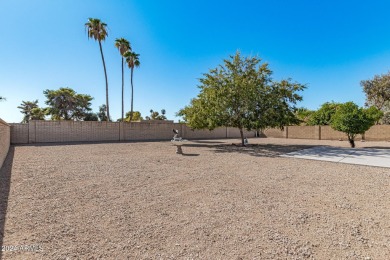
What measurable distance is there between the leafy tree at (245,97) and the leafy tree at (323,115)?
1592cm

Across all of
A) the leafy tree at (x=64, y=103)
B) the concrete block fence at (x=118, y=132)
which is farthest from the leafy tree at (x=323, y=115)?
the leafy tree at (x=64, y=103)

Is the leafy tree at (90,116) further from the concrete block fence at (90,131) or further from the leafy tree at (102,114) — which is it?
the concrete block fence at (90,131)

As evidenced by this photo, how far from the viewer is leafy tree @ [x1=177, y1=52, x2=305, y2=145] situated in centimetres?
1298

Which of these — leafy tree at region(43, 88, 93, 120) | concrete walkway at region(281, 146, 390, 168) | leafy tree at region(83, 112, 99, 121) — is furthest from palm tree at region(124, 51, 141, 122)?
concrete walkway at region(281, 146, 390, 168)

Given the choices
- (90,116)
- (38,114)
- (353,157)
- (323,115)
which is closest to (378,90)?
(323,115)

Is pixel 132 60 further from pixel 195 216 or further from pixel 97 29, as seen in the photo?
pixel 195 216

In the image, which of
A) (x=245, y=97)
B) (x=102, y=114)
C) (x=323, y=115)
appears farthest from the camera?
(x=102, y=114)

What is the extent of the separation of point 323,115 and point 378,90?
29.5ft

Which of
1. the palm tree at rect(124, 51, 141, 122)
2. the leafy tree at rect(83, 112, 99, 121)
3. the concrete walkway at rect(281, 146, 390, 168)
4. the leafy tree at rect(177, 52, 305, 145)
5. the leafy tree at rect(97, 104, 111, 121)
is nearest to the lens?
the concrete walkway at rect(281, 146, 390, 168)

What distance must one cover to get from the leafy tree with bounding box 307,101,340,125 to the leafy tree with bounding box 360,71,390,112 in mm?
5531

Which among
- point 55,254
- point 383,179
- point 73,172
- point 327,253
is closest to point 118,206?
point 55,254

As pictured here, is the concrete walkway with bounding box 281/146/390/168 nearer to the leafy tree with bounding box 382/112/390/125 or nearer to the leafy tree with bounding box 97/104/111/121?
the leafy tree with bounding box 382/112/390/125

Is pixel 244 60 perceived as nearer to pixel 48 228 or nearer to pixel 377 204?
pixel 377 204

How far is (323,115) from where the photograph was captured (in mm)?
26734
